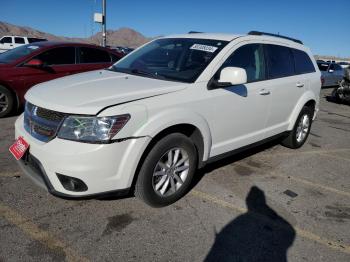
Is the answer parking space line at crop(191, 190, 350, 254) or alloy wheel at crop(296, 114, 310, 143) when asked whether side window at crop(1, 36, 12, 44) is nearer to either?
alloy wheel at crop(296, 114, 310, 143)

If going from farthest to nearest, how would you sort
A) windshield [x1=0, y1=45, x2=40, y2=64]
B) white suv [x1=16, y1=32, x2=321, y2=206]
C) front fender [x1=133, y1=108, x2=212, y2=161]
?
windshield [x1=0, y1=45, x2=40, y2=64]
front fender [x1=133, y1=108, x2=212, y2=161]
white suv [x1=16, y1=32, x2=321, y2=206]

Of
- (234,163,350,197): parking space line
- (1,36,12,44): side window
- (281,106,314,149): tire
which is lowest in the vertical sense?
(234,163,350,197): parking space line

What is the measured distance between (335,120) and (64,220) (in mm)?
8404

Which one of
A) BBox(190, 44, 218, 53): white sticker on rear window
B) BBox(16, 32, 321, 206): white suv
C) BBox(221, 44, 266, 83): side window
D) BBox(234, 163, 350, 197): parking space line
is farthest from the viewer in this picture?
BBox(234, 163, 350, 197): parking space line

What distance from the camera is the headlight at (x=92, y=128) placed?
2801mm

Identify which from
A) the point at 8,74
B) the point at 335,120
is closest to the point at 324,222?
the point at 8,74

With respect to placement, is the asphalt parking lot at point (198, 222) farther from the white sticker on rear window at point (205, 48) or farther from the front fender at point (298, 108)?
the white sticker on rear window at point (205, 48)

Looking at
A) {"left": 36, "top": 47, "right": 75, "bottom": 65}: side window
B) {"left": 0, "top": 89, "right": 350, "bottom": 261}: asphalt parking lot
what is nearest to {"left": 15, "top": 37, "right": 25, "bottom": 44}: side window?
{"left": 36, "top": 47, "right": 75, "bottom": 65}: side window

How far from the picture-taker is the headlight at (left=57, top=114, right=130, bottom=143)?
280cm

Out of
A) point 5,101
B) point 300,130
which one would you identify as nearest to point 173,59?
point 300,130

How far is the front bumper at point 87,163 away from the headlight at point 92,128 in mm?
53

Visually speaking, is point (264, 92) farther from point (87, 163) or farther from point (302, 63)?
point (87, 163)

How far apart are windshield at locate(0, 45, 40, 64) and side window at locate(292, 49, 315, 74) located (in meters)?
5.03

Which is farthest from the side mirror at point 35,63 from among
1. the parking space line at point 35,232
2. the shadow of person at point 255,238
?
the shadow of person at point 255,238
